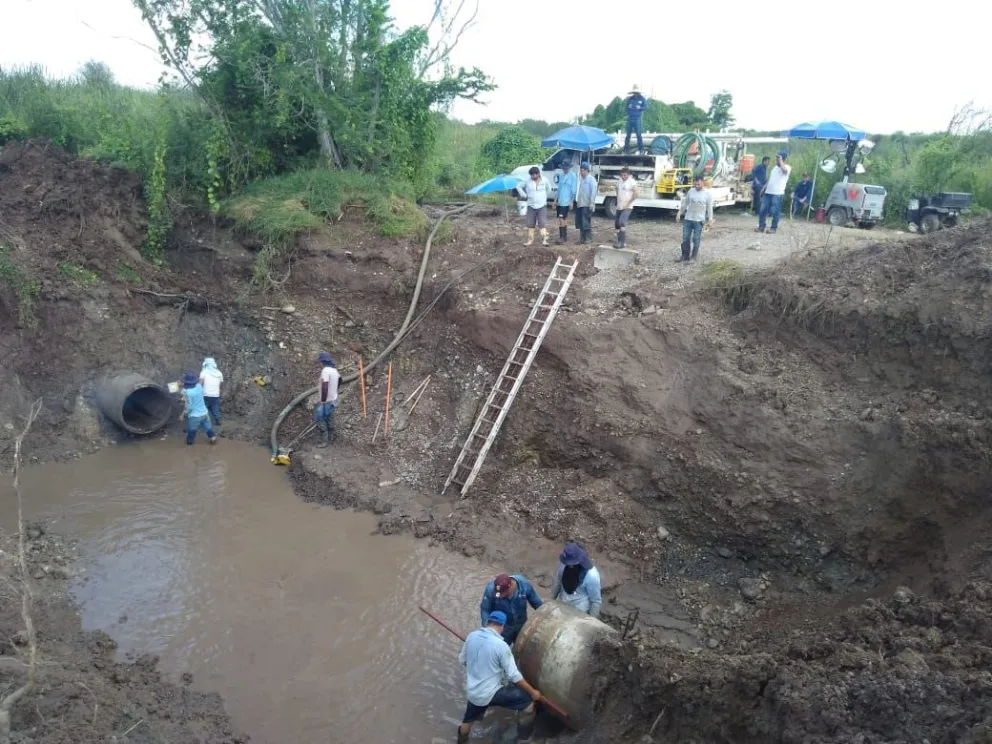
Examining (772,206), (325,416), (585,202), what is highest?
(585,202)

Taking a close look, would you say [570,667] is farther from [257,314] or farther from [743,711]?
[257,314]

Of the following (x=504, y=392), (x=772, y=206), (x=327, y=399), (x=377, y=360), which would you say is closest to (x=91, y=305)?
(x=327, y=399)

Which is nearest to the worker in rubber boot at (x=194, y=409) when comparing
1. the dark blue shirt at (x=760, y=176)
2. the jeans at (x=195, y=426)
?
the jeans at (x=195, y=426)

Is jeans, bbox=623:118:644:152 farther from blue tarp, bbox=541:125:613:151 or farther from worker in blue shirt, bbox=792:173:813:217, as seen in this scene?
worker in blue shirt, bbox=792:173:813:217

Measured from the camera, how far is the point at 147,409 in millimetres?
12922

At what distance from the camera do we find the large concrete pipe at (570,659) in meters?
5.97

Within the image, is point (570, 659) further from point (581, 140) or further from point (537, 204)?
point (581, 140)

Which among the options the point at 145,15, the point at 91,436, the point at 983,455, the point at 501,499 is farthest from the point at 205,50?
the point at 983,455

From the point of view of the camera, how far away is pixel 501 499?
9.79 metres

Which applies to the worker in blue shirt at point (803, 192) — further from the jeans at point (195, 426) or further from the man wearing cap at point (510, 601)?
the jeans at point (195, 426)

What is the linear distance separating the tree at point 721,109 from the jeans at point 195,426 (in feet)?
111

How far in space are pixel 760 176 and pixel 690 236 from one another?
5.95m

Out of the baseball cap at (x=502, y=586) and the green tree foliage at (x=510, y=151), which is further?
the green tree foliage at (x=510, y=151)

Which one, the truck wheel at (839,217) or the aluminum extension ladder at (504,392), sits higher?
the truck wheel at (839,217)
